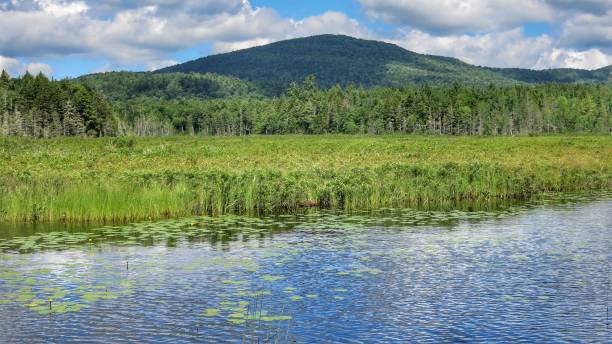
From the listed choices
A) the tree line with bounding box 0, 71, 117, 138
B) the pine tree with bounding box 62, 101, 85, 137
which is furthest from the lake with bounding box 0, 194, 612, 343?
the pine tree with bounding box 62, 101, 85, 137

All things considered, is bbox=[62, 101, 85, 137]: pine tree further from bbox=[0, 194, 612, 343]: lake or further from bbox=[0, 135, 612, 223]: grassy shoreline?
bbox=[0, 194, 612, 343]: lake

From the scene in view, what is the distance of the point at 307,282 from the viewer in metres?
18.8

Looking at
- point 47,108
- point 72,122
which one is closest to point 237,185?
point 72,122

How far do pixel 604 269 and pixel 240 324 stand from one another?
11.4m

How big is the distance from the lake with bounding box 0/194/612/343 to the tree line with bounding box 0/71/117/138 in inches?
4094

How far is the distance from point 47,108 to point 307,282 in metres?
124

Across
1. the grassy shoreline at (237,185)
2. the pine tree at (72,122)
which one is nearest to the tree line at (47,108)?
the pine tree at (72,122)

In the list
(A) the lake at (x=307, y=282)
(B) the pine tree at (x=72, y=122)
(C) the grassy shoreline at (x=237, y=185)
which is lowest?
(A) the lake at (x=307, y=282)

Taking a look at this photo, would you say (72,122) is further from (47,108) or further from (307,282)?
(307,282)

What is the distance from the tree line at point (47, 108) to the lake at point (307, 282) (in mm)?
103988

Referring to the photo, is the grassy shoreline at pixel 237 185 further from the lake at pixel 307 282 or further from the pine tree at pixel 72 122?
the pine tree at pixel 72 122

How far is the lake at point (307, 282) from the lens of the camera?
14516mm

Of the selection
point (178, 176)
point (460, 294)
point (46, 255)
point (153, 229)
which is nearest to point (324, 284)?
point (460, 294)

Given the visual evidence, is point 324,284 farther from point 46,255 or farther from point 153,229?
point 153,229
